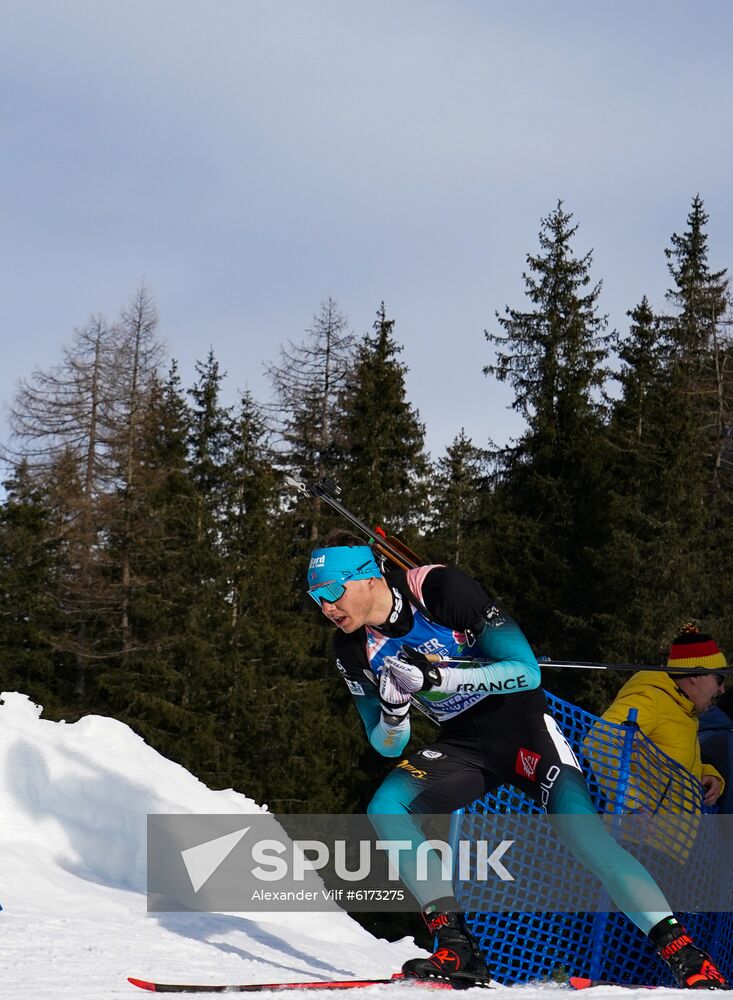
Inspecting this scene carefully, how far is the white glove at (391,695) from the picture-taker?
14.6 feet

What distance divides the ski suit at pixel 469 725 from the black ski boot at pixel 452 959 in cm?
10

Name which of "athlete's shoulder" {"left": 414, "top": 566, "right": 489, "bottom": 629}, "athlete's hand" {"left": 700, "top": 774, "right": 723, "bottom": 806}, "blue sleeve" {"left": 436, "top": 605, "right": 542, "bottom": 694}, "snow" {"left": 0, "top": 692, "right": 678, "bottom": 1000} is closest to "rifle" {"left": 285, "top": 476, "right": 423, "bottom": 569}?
"athlete's shoulder" {"left": 414, "top": 566, "right": 489, "bottom": 629}

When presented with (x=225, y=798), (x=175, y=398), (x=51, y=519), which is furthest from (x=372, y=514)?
(x=225, y=798)

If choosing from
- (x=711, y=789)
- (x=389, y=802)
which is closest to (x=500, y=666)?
(x=389, y=802)

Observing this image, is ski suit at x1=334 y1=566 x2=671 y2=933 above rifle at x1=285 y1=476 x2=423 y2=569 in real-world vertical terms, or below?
below

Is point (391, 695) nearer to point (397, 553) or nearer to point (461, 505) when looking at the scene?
point (397, 553)

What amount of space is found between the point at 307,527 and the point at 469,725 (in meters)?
31.7

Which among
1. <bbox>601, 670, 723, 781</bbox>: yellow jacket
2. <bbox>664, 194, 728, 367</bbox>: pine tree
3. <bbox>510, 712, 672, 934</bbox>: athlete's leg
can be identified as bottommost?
<bbox>510, 712, 672, 934</bbox>: athlete's leg

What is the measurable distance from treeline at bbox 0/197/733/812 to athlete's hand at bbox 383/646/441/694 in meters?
25.3

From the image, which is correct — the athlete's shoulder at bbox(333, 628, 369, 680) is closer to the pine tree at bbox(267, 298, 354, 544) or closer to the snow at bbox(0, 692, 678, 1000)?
the snow at bbox(0, 692, 678, 1000)

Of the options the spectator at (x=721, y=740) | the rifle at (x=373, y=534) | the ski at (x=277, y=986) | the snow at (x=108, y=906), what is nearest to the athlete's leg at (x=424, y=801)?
the ski at (x=277, y=986)

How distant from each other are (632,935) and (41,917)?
2.69m

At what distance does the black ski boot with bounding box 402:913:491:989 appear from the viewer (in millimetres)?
4129

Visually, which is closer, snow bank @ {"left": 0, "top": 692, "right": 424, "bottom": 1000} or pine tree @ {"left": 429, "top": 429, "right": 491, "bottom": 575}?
snow bank @ {"left": 0, "top": 692, "right": 424, "bottom": 1000}
